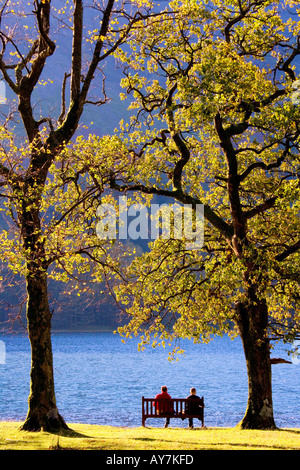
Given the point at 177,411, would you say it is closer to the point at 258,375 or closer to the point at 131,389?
the point at 258,375

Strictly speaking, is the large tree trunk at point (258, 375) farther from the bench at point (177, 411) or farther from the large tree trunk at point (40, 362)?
the large tree trunk at point (40, 362)

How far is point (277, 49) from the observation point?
1788 cm

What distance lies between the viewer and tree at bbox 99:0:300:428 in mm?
14898

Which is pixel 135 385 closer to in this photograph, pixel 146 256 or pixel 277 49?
pixel 146 256

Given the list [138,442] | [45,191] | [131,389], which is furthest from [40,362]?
[131,389]

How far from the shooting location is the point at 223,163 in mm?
21031

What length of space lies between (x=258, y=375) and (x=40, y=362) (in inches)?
277

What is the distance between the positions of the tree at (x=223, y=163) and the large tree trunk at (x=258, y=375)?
3 centimetres

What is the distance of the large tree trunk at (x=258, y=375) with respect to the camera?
17609 millimetres

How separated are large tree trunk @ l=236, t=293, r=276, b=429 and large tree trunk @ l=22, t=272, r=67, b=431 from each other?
20.1 feet

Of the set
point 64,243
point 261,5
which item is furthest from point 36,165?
point 261,5

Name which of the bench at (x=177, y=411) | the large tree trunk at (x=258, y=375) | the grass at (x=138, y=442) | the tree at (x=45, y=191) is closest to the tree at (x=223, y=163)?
the large tree trunk at (x=258, y=375)

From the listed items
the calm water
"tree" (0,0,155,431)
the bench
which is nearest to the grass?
"tree" (0,0,155,431)
